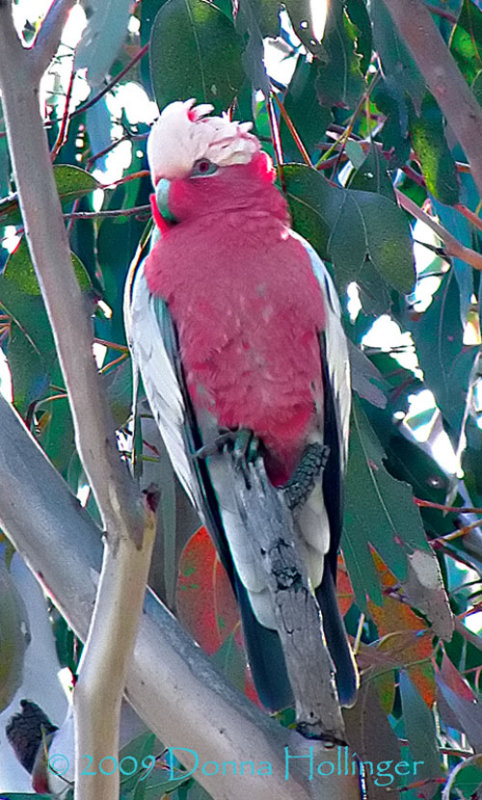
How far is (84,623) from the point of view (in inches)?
57.1

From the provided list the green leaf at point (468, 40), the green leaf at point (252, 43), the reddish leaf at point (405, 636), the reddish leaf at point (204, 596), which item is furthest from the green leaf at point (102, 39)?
the reddish leaf at point (405, 636)

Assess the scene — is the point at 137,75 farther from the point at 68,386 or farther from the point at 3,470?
the point at 68,386

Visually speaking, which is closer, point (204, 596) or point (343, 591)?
point (204, 596)

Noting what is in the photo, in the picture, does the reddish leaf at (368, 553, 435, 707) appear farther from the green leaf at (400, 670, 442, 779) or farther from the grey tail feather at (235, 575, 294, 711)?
the grey tail feather at (235, 575, 294, 711)

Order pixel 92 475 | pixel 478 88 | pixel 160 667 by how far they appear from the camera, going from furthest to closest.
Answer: pixel 478 88, pixel 160 667, pixel 92 475

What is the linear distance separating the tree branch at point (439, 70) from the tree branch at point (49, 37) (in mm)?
517

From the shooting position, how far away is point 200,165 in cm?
172

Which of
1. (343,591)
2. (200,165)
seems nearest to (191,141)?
(200,165)

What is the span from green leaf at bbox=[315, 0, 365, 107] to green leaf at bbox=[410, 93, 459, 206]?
12cm

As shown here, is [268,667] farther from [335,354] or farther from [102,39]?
[102,39]

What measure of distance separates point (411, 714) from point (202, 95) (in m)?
0.98

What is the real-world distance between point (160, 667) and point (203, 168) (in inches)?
28.3

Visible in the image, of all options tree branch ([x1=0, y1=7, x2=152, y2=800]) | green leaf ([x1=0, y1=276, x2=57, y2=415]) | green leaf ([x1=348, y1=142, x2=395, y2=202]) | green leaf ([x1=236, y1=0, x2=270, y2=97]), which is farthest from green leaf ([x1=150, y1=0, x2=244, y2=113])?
tree branch ([x1=0, y1=7, x2=152, y2=800])

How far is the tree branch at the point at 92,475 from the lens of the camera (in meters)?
1.15
